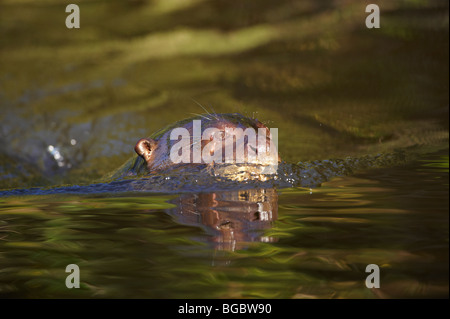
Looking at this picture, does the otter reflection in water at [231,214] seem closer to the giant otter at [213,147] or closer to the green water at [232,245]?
the green water at [232,245]

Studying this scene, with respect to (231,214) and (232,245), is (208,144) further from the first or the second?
(232,245)

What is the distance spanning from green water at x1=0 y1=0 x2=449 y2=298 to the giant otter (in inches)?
8.9

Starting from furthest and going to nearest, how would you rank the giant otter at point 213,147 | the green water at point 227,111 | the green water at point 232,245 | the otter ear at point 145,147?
the otter ear at point 145,147
the giant otter at point 213,147
the green water at point 227,111
the green water at point 232,245

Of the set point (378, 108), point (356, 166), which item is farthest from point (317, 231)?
point (378, 108)

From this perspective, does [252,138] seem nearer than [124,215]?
No

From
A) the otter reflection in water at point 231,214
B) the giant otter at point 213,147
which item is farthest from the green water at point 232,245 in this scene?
the giant otter at point 213,147

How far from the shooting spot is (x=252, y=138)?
421 cm

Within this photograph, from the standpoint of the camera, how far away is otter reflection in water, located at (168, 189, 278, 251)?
2.82 metres

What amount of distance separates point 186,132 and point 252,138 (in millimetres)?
545

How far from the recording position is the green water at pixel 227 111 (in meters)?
2.46

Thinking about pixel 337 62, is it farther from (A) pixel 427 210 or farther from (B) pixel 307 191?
(A) pixel 427 210

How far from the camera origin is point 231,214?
3.26 metres

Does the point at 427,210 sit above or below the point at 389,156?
below

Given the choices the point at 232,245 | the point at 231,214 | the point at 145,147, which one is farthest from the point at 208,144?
the point at 232,245
